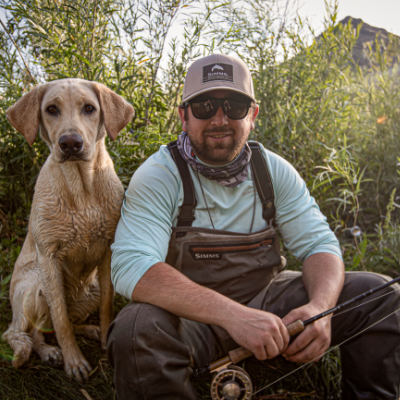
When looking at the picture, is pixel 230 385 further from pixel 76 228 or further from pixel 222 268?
pixel 76 228

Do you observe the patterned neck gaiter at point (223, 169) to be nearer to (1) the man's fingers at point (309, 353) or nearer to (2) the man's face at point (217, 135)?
(2) the man's face at point (217, 135)

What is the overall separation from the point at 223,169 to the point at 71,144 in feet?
2.99

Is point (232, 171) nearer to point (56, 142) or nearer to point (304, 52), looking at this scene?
point (56, 142)

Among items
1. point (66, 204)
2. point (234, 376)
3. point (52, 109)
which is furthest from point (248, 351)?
point (52, 109)

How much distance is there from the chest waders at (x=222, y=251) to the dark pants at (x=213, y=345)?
15cm

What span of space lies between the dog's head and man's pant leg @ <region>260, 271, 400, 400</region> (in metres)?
1.56

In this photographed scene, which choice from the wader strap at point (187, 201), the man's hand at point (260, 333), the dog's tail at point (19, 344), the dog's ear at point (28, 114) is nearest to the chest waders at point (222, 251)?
the wader strap at point (187, 201)

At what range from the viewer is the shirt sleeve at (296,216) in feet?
7.92

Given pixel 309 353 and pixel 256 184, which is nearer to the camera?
pixel 309 353

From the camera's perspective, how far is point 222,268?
232cm

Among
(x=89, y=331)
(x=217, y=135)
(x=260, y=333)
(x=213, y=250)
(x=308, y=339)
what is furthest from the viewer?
(x=89, y=331)

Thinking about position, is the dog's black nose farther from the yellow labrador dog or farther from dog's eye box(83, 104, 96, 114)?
dog's eye box(83, 104, 96, 114)

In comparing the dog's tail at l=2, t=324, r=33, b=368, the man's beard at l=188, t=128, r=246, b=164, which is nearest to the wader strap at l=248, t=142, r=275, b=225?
the man's beard at l=188, t=128, r=246, b=164

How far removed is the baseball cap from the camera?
2.37 m
